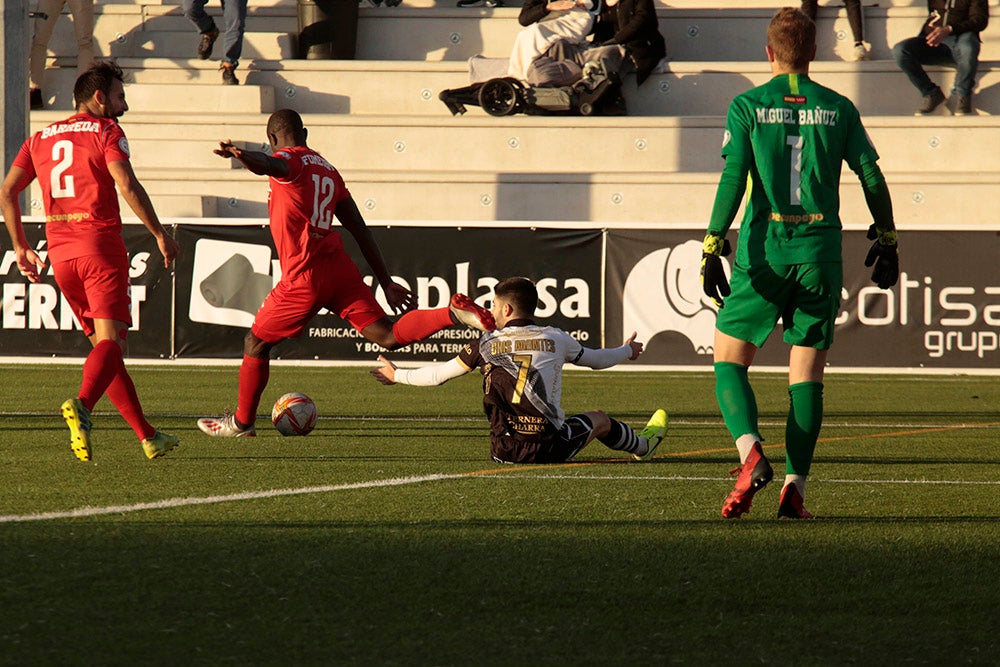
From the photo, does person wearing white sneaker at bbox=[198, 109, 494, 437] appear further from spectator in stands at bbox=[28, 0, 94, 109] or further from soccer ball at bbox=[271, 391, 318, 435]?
spectator in stands at bbox=[28, 0, 94, 109]

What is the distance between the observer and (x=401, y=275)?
50.8ft

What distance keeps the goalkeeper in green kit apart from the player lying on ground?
1.48 meters

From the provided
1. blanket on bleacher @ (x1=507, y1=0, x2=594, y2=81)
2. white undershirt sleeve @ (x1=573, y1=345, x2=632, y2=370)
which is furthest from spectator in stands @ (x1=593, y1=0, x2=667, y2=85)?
white undershirt sleeve @ (x1=573, y1=345, x2=632, y2=370)

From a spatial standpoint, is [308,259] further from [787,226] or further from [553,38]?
[553,38]

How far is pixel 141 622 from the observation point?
3484 mm

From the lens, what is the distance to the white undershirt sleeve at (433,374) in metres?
7.00

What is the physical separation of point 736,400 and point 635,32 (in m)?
14.9

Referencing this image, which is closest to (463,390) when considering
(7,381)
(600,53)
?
(7,381)

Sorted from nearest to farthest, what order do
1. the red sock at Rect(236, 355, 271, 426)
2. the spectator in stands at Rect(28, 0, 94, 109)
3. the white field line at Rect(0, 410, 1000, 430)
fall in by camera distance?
the red sock at Rect(236, 355, 271, 426), the white field line at Rect(0, 410, 1000, 430), the spectator in stands at Rect(28, 0, 94, 109)

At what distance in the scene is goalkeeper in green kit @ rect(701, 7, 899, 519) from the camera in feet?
17.5

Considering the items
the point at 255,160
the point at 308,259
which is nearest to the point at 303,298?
the point at 308,259

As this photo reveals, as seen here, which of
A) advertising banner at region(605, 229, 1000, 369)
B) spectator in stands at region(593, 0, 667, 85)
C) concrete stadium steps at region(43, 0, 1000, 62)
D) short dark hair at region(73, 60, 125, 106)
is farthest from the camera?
concrete stadium steps at region(43, 0, 1000, 62)

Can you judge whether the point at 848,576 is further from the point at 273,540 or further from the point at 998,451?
the point at 998,451

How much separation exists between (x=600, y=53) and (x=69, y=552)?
52.3ft
